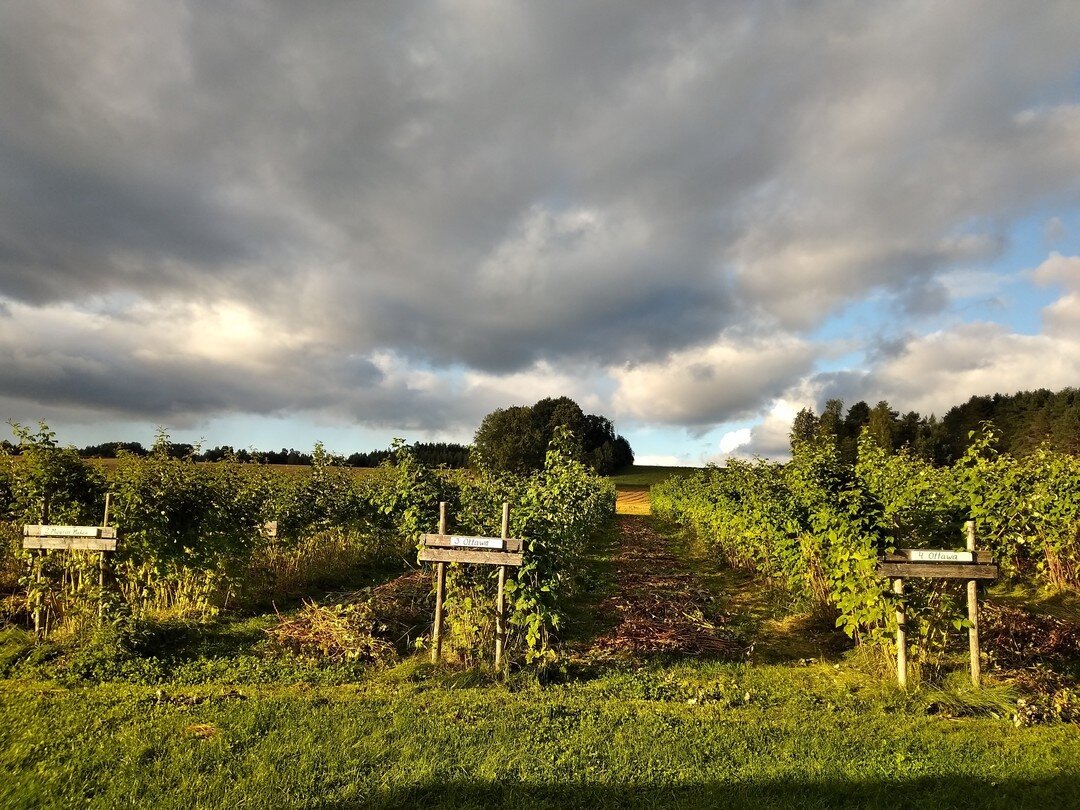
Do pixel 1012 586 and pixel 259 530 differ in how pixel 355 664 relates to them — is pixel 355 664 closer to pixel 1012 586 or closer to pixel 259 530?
pixel 259 530

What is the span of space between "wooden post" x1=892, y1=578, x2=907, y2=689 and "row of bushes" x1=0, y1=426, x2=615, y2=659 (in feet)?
15.4

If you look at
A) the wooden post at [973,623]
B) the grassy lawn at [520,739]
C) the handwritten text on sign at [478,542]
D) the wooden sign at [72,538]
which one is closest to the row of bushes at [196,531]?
the wooden sign at [72,538]

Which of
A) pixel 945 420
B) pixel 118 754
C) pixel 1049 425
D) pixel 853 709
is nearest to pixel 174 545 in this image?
pixel 118 754

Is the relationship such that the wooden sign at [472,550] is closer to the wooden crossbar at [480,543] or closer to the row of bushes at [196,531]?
the wooden crossbar at [480,543]

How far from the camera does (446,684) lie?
7863mm

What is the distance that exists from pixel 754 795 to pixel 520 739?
2240 mm

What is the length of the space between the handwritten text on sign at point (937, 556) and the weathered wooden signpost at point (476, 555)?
545cm

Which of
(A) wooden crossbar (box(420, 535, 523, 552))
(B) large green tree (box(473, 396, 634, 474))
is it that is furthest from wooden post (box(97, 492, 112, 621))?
(B) large green tree (box(473, 396, 634, 474))

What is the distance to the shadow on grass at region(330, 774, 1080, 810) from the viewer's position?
4898mm

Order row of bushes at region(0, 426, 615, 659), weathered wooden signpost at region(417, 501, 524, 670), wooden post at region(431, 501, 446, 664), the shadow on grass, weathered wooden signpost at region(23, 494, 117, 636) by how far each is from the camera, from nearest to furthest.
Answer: the shadow on grass < weathered wooden signpost at region(417, 501, 524, 670) < wooden post at region(431, 501, 446, 664) < row of bushes at region(0, 426, 615, 659) < weathered wooden signpost at region(23, 494, 117, 636)

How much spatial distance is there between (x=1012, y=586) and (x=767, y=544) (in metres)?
6.89

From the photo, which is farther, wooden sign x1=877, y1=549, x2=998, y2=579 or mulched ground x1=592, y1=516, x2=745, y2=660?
mulched ground x1=592, y1=516, x2=745, y2=660

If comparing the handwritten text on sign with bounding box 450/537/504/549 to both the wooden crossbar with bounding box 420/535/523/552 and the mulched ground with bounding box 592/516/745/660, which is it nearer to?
the wooden crossbar with bounding box 420/535/523/552

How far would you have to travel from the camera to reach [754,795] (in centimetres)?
511
